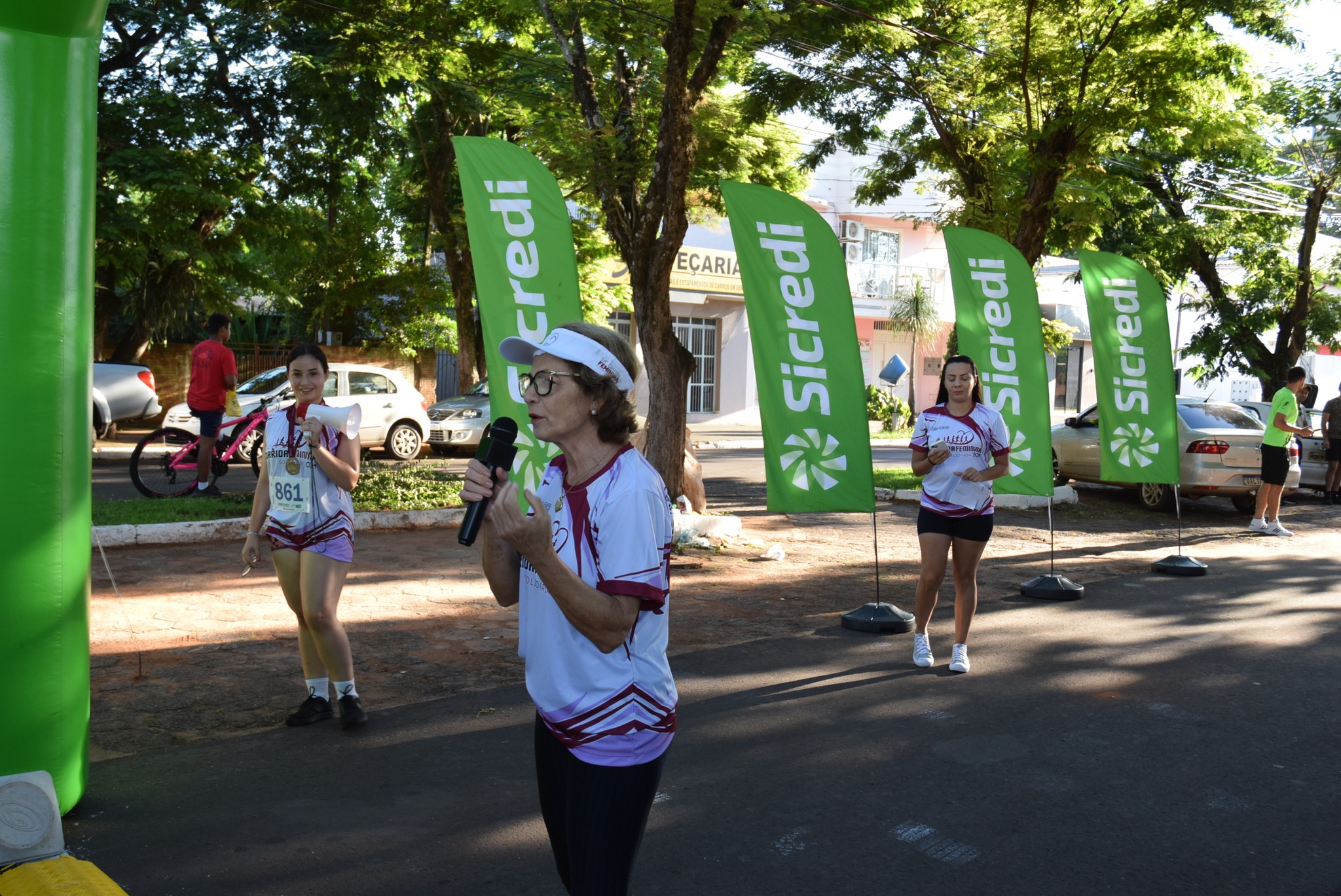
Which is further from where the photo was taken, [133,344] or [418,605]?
[133,344]

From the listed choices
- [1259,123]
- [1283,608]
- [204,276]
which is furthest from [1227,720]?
[204,276]

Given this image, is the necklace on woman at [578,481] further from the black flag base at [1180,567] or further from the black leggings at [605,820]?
the black flag base at [1180,567]

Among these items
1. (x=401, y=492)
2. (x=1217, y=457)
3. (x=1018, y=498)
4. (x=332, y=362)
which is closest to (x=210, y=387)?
(x=401, y=492)

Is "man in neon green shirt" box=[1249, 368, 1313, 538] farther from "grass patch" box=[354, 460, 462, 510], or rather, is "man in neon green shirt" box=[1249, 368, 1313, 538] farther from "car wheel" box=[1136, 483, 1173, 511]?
"grass patch" box=[354, 460, 462, 510]

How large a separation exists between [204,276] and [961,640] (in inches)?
814

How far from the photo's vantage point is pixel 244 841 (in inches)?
160

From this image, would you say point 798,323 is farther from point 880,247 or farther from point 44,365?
point 880,247

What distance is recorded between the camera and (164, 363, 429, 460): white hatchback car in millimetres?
18594

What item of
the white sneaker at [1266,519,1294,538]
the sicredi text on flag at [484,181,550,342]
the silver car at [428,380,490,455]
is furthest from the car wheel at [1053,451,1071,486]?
the sicredi text on flag at [484,181,550,342]

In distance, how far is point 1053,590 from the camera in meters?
9.19

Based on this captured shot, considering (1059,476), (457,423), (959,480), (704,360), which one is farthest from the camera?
(704,360)

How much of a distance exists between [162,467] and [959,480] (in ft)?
32.6

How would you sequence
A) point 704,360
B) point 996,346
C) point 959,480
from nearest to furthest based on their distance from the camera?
point 959,480, point 996,346, point 704,360

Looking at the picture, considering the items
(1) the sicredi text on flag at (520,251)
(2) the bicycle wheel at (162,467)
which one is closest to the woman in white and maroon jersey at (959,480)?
(1) the sicredi text on flag at (520,251)
